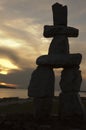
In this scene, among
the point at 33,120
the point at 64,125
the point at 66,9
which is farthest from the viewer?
the point at 66,9

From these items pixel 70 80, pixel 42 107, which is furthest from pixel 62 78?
pixel 42 107

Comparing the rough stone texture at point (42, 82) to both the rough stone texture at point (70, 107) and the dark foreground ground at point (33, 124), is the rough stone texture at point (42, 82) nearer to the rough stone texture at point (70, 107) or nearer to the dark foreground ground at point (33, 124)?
the rough stone texture at point (70, 107)

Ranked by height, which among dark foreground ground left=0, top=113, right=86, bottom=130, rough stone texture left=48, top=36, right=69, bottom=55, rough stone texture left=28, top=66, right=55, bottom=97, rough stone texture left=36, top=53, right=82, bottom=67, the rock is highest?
the rock

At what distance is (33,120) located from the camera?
64.4 feet

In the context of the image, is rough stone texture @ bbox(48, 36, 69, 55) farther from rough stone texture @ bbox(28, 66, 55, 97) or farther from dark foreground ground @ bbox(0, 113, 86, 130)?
dark foreground ground @ bbox(0, 113, 86, 130)

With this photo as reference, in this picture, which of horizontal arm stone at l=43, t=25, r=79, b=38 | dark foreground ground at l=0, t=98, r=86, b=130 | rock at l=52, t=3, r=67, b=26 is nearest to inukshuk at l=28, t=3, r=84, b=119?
horizontal arm stone at l=43, t=25, r=79, b=38

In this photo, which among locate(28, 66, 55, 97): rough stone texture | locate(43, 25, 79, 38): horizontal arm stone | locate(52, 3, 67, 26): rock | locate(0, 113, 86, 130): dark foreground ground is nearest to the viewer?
locate(0, 113, 86, 130): dark foreground ground

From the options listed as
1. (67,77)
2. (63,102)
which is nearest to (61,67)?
(67,77)

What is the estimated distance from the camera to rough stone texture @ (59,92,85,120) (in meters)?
20.1

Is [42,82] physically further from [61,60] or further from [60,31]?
[60,31]

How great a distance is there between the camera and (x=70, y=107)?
2027 cm

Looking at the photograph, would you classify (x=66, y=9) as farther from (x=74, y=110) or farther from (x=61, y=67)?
(x=74, y=110)

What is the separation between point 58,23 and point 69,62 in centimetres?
272

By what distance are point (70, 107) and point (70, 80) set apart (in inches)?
60.3
